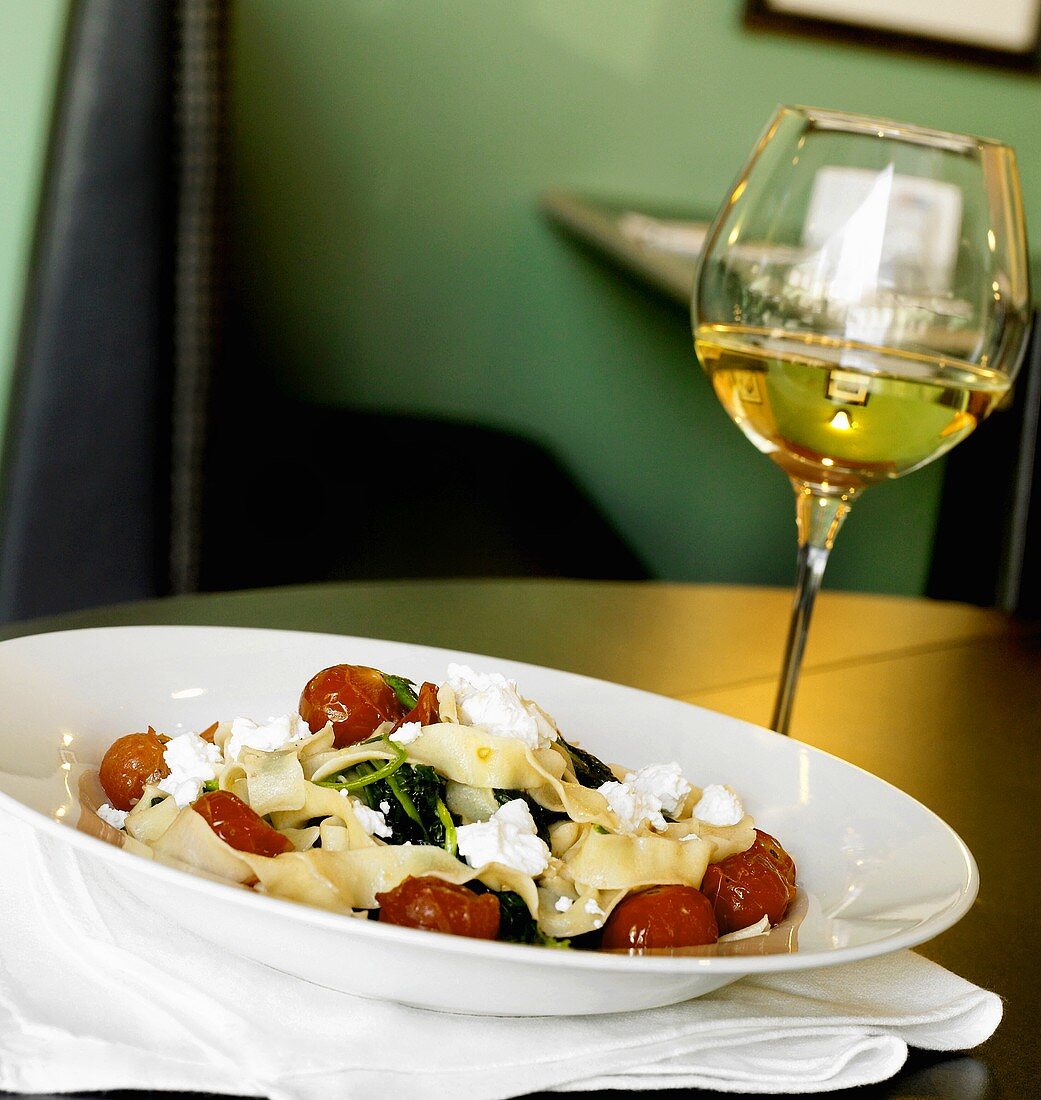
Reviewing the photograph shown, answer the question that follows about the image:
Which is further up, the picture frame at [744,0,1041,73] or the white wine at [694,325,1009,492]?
the picture frame at [744,0,1041,73]

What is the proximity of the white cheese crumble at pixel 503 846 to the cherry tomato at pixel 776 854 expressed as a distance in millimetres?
114

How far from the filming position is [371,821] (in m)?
0.56

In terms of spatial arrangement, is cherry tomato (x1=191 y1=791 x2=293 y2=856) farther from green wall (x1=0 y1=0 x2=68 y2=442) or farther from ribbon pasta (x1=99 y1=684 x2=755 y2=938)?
green wall (x1=0 y1=0 x2=68 y2=442)

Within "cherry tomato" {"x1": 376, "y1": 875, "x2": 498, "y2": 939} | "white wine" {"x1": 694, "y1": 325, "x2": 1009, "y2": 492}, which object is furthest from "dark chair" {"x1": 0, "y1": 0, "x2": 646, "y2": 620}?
"cherry tomato" {"x1": 376, "y1": 875, "x2": 498, "y2": 939}

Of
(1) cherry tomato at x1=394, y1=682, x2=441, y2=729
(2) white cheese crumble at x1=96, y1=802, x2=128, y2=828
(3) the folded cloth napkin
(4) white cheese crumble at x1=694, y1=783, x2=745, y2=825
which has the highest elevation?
(1) cherry tomato at x1=394, y1=682, x2=441, y2=729

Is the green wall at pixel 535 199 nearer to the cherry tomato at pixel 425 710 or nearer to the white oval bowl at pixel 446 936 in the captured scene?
the white oval bowl at pixel 446 936

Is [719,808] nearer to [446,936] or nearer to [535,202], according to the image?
[446,936]

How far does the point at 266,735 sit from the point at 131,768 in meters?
0.06

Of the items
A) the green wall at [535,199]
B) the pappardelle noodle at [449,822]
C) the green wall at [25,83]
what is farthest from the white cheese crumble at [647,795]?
the green wall at [535,199]

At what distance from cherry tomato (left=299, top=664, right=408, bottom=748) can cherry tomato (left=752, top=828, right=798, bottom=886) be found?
172 mm

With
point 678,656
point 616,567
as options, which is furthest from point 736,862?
point 616,567

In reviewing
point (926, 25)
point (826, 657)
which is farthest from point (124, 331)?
point (926, 25)

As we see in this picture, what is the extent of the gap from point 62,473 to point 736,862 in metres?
1.45

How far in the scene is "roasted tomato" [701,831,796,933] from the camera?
602 millimetres
